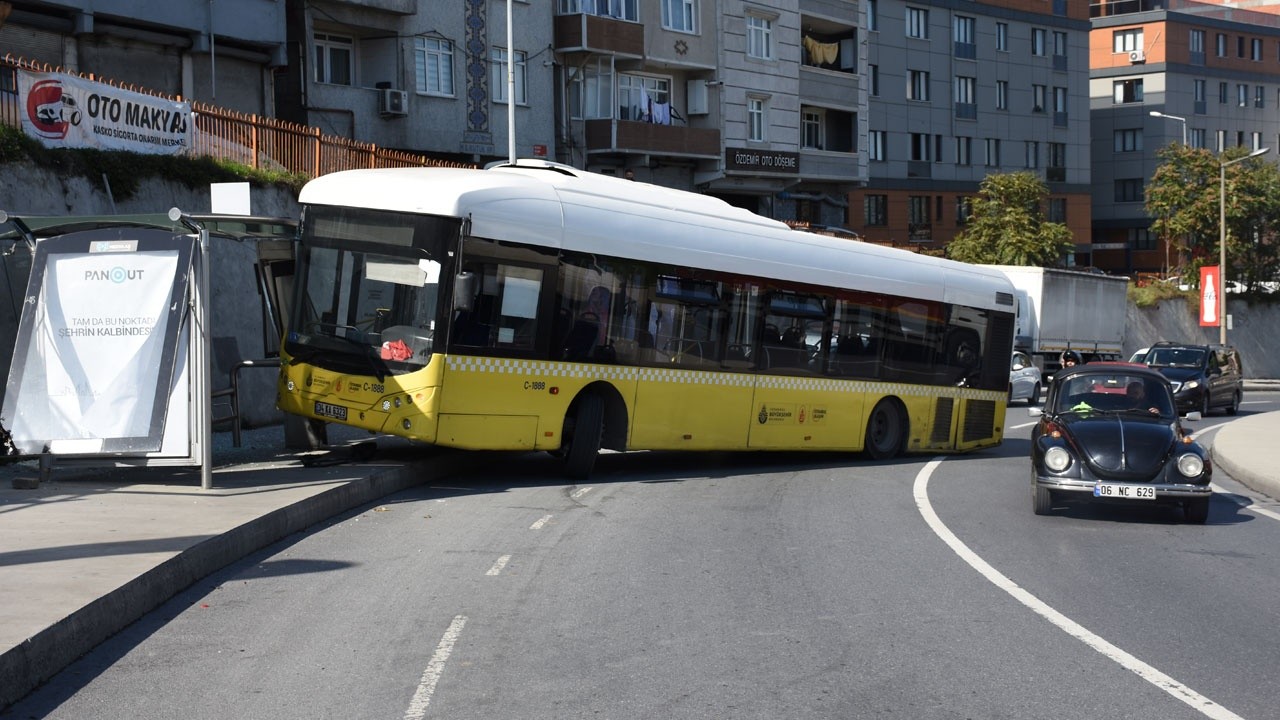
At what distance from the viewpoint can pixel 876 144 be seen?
65.1 m

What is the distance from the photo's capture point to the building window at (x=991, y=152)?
233 ft

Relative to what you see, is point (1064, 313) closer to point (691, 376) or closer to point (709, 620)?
point (691, 376)

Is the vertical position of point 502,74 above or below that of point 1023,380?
above

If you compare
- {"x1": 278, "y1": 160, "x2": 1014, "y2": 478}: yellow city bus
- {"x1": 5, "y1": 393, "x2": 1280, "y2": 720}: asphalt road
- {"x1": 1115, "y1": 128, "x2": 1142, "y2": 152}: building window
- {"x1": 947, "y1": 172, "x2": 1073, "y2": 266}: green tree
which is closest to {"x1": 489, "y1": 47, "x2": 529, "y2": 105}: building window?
{"x1": 278, "y1": 160, "x2": 1014, "y2": 478}: yellow city bus

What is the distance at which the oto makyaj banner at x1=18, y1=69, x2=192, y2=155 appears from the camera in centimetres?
1884

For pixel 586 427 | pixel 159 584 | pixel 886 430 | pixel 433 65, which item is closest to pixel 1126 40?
pixel 433 65

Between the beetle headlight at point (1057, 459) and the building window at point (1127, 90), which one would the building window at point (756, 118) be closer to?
the beetle headlight at point (1057, 459)

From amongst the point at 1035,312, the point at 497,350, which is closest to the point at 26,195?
the point at 497,350

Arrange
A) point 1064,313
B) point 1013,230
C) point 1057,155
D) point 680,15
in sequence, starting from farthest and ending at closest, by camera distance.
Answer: point 1057,155 < point 1013,230 < point 1064,313 < point 680,15

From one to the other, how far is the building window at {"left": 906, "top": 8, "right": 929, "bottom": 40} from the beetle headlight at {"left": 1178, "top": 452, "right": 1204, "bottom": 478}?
5546cm

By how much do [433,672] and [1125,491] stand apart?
8.34m

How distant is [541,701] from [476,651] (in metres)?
1.12

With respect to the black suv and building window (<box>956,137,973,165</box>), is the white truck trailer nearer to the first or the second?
the black suv

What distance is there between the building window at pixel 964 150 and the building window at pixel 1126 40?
21.9 m
